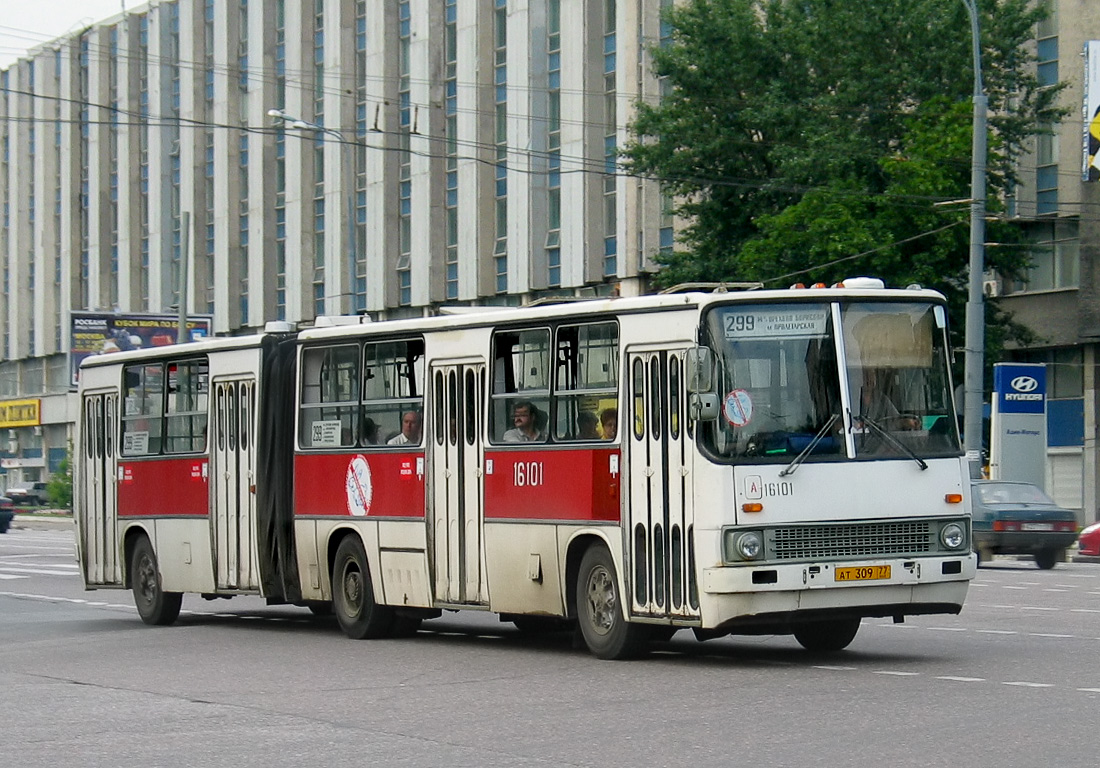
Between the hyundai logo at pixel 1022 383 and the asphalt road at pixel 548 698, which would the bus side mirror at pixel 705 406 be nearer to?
the asphalt road at pixel 548 698

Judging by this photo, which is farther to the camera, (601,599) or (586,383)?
(586,383)

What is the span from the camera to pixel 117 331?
6612 cm

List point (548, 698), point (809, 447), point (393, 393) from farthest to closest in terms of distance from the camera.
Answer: point (393, 393)
point (809, 447)
point (548, 698)

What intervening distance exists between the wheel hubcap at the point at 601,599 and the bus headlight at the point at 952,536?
255cm

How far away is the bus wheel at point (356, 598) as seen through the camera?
18.5 meters

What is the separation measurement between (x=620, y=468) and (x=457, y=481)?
2.37 meters

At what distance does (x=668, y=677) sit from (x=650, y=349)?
2.63m

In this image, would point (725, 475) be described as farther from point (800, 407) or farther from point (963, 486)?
point (963, 486)

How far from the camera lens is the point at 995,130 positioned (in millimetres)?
42531

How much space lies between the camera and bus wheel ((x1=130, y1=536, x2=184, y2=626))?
21922 millimetres

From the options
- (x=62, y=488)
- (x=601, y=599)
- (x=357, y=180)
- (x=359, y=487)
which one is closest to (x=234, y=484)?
(x=359, y=487)

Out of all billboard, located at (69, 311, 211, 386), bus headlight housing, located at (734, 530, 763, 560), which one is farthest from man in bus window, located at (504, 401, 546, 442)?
billboard, located at (69, 311, 211, 386)

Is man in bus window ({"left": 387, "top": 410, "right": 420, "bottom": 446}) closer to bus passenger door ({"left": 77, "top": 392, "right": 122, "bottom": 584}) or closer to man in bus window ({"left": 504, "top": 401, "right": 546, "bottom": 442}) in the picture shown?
man in bus window ({"left": 504, "top": 401, "right": 546, "bottom": 442})

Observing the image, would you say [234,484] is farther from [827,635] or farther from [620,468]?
[827,635]
